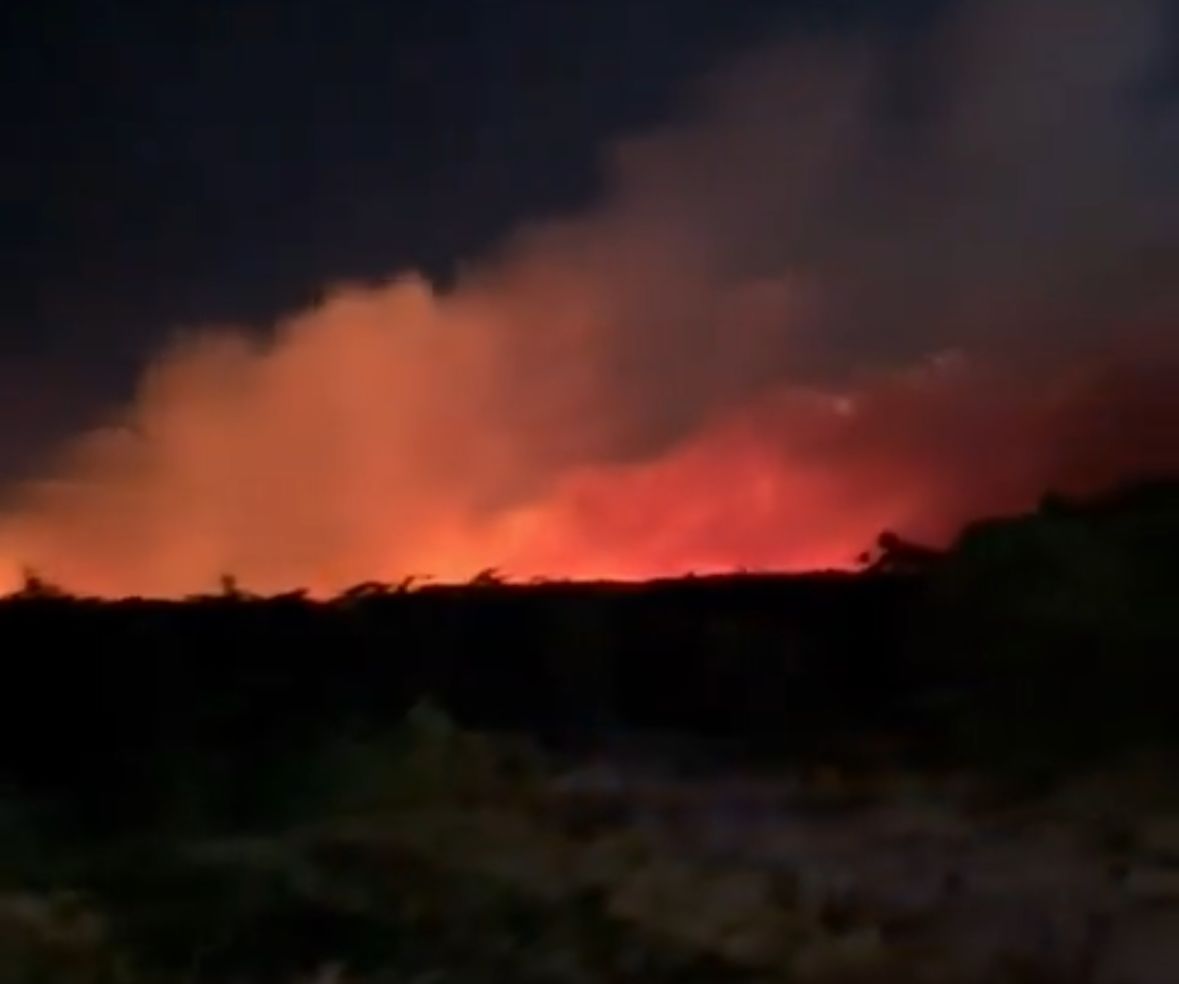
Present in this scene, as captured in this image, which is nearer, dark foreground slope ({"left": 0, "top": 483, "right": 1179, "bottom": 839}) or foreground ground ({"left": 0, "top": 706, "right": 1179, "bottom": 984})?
foreground ground ({"left": 0, "top": 706, "right": 1179, "bottom": 984})

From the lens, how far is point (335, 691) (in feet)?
54.5

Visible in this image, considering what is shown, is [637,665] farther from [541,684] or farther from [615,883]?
[615,883]

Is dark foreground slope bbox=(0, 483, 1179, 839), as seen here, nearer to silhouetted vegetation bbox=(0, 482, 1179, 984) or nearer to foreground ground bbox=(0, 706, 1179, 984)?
silhouetted vegetation bbox=(0, 482, 1179, 984)

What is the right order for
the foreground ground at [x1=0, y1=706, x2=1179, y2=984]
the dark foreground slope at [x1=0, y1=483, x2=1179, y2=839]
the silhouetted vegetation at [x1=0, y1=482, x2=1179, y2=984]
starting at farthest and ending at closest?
the dark foreground slope at [x1=0, y1=483, x2=1179, y2=839] → the silhouetted vegetation at [x1=0, y1=482, x2=1179, y2=984] → the foreground ground at [x1=0, y1=706, x2=1179, y2=984]

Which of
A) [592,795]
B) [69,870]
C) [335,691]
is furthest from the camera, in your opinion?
[335,691]

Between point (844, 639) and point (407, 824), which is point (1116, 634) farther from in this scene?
point (407, 824)

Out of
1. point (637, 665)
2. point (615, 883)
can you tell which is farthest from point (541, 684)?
point (615, 883)

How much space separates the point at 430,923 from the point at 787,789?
147 inches

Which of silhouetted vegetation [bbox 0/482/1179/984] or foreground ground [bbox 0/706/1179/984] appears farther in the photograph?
silhouetted vegetation [bbox 0/482/1179/984]

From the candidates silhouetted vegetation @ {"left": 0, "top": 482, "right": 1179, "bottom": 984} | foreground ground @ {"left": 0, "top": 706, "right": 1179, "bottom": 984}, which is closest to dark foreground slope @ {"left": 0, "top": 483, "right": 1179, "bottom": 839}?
silhouetted vegetation @ {"left": 0, "top": 482, "right": 1179, "bottom": 984}

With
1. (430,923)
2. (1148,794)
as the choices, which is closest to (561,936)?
(430,923)

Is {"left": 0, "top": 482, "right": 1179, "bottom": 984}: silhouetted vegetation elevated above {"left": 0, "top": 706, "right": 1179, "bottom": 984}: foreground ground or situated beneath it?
elevated above

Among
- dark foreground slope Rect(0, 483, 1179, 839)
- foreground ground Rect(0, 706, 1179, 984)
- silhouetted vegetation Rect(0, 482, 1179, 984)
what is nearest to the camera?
foreground ground Rect(0, 706, 1179, 984)

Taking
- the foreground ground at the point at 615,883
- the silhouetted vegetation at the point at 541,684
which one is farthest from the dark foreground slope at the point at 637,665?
the foreground ground at the point at 615,883
